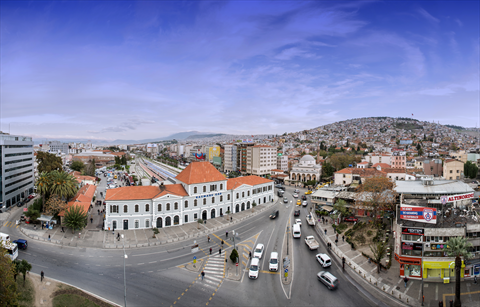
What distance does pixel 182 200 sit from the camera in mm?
44688

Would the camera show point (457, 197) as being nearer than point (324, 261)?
No

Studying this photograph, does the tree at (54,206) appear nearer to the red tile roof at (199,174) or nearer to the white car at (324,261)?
the red tile roof at (199,174)

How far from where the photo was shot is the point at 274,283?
85.9ft

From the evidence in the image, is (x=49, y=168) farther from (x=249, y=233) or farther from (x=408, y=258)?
(x=408, y=258)

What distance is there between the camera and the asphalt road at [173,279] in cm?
2333

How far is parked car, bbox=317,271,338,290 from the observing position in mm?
24981

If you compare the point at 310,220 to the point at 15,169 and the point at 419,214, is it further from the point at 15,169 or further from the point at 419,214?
the point at 15,169

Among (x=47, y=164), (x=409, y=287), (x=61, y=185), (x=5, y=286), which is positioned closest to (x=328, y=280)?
(x=409, y=287)

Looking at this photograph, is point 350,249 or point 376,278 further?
point 350,249

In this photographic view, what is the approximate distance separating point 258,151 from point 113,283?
277 feet

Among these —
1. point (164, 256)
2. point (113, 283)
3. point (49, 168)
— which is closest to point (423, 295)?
Answer: point (164, 256)

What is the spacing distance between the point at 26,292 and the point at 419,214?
40.9 meters

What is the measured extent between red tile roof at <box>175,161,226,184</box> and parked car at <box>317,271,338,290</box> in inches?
1075

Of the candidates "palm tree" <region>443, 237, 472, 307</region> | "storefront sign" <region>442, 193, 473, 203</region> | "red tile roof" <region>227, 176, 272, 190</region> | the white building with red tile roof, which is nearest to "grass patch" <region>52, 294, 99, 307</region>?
the white building with red tile roof
